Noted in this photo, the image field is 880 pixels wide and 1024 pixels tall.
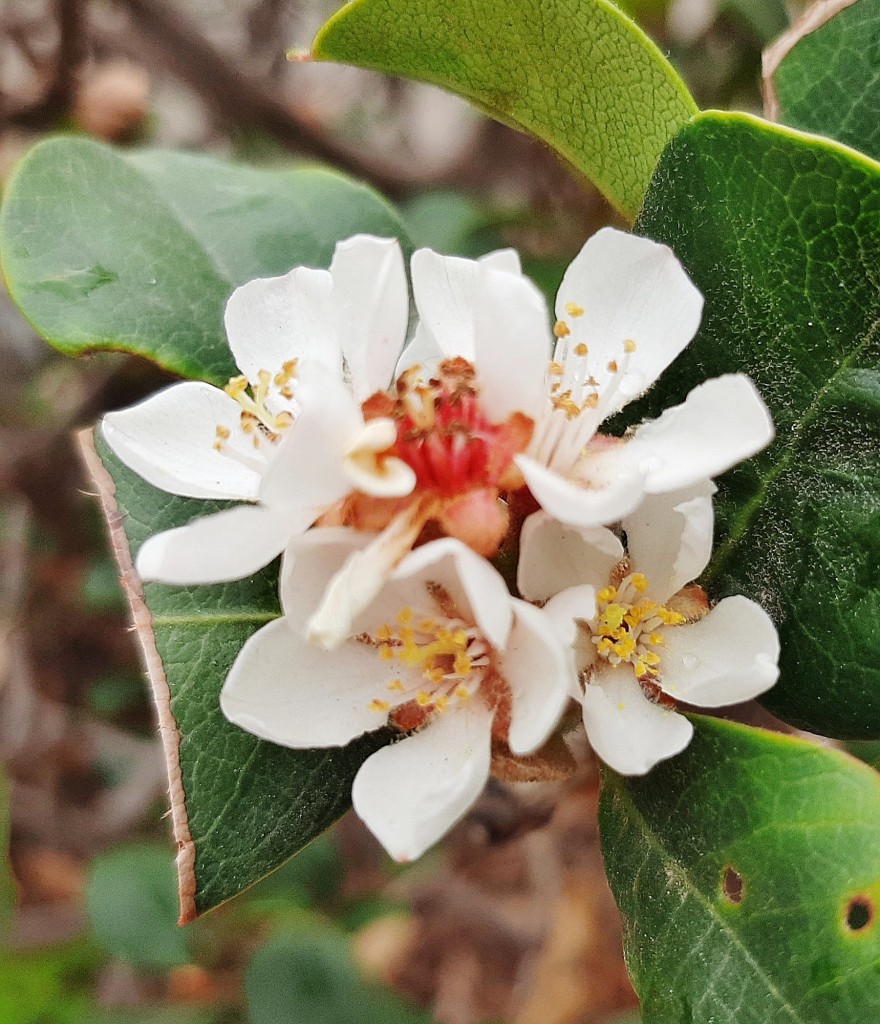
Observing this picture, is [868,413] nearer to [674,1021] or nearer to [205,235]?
[674,1021]

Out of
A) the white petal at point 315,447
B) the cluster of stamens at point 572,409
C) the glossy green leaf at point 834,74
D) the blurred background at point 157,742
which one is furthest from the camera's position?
the blurred background at point 157,742

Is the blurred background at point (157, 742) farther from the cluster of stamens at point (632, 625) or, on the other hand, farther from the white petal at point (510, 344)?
the white petal at point (510, 344)

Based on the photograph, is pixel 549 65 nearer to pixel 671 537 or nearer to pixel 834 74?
pixel 834 74

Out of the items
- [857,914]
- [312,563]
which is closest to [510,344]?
[312,563]

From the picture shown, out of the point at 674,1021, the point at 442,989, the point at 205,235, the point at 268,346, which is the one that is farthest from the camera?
the point at 442,989

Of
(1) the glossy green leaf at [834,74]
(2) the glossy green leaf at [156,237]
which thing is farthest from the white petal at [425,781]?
(1) the glossy green leaf at [834,74]

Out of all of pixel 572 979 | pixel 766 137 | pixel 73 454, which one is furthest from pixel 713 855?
pixel 73 454

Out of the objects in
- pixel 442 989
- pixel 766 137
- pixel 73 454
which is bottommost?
pixel 442 989
